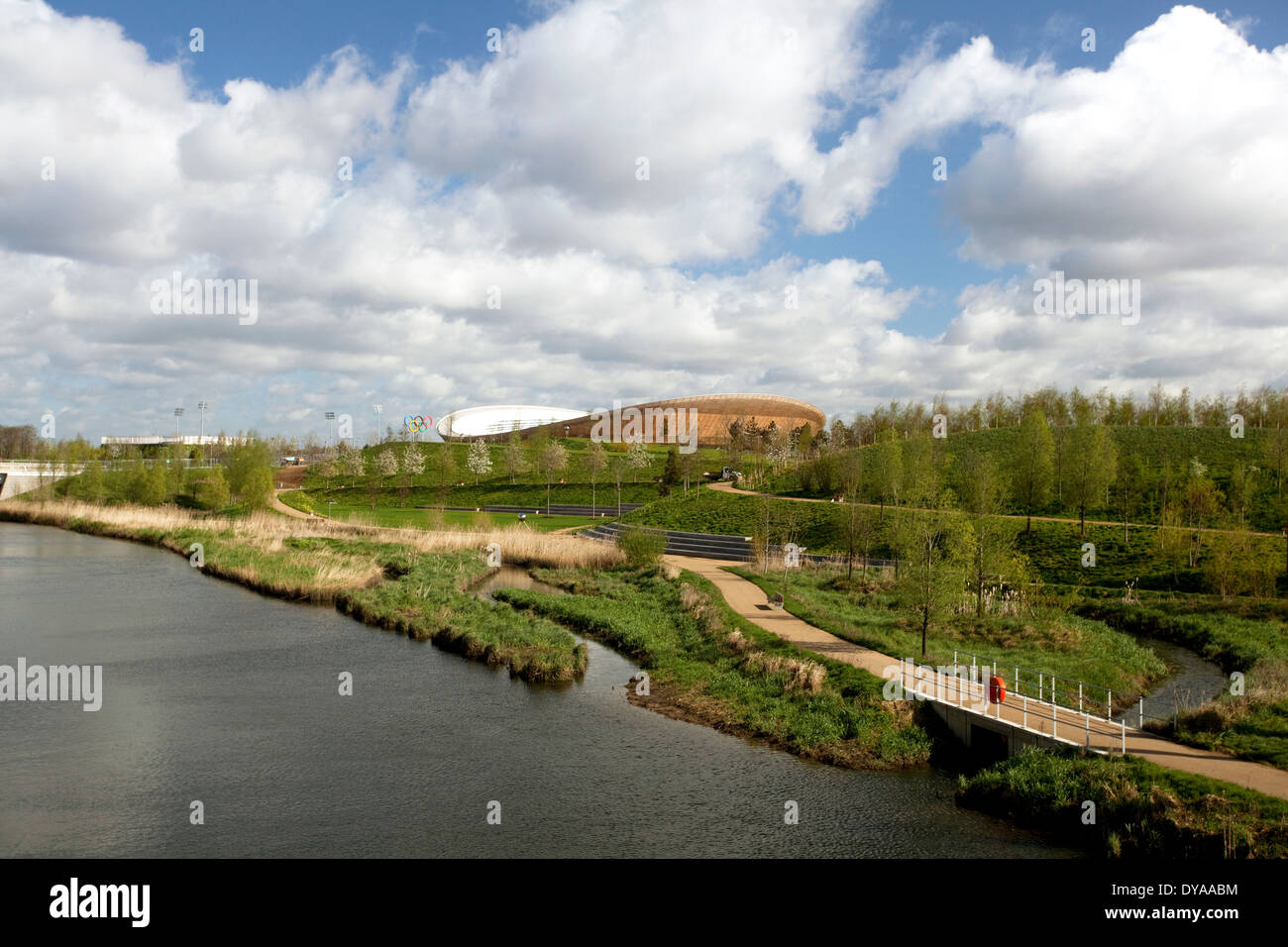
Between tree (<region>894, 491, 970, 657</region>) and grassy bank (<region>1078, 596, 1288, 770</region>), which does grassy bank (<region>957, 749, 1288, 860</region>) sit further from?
tree (<region>894, 491, 970, 657</region>)

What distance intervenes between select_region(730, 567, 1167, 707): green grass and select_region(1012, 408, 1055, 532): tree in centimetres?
1350

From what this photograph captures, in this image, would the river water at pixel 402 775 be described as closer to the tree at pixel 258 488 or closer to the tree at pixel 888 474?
the tree at pixel 888 474

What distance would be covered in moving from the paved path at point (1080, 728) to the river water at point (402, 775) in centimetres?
266

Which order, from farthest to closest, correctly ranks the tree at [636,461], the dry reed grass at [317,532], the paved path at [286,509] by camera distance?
the tree at [636,461] → the paved path at [286,509] → the dry reed grass at [317,532]

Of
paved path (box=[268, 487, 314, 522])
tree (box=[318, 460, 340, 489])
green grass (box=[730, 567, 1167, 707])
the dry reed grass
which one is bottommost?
green grass (box=[730, 567, 1167, 707])

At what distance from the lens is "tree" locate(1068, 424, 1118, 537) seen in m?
41.9

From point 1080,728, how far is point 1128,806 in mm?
3119

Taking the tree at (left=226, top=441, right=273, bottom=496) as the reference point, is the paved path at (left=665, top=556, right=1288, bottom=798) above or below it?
below

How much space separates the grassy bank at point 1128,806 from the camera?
11.7 metres

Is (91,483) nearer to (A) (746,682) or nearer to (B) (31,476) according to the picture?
(B) (31,476)

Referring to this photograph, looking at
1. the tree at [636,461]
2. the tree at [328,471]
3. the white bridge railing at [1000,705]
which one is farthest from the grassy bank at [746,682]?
the tree at [328,471]

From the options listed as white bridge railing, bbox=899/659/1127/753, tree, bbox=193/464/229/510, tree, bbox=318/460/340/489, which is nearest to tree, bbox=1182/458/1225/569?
white bridge railing, bbox=899/659/1127/753
